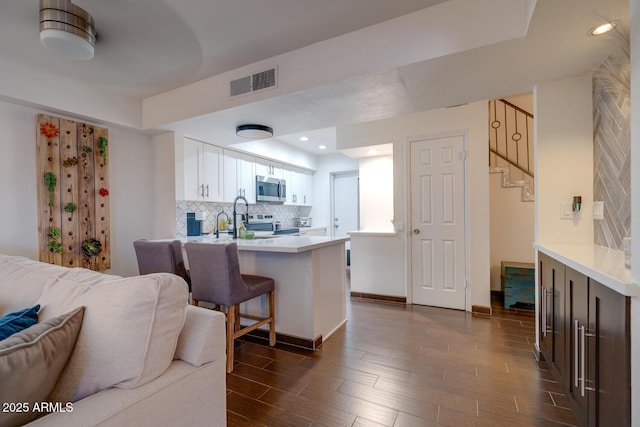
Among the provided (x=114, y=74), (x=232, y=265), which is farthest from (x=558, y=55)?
(x=114, y=74)

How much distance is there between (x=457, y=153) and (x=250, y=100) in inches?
96.5

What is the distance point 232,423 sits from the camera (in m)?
1.58

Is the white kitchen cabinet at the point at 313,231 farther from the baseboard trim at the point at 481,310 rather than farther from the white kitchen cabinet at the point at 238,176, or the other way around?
the baseboard trim at the point at 481,310

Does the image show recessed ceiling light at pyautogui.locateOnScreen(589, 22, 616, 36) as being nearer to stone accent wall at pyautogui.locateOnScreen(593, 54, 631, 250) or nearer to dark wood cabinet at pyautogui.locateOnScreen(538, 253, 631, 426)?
stone accent wall at pyautogui.locateOnScreen(593, 54, 631, 250)

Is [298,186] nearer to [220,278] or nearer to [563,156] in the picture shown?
[220,278]

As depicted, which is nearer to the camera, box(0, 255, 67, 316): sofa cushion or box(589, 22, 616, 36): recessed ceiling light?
box(0, 255, 67, 316): sofa cushion

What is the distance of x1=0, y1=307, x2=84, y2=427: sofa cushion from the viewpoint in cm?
63

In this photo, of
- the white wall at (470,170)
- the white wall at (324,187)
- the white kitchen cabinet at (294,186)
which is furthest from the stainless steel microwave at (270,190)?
the white wall at (470,170)

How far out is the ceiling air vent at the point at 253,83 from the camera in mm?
2377

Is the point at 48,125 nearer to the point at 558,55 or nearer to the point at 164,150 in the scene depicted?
the point at 164,150

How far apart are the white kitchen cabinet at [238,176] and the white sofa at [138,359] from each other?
3215 millimetres

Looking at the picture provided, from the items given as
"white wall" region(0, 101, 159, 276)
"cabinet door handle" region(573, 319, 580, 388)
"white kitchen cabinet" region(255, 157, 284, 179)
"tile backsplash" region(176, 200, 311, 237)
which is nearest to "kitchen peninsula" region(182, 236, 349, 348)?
"tile backsplash" region(176, 200, 311, 237)

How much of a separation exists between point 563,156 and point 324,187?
15.4 feet

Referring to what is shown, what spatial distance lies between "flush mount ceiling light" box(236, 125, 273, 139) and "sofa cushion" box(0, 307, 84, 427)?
2577 mm
